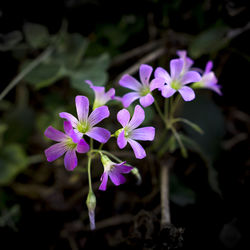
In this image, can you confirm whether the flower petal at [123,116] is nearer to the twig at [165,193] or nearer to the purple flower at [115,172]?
the purple flower at [115,172]

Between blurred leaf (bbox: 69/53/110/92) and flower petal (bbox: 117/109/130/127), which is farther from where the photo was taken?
blurred leaf (bbox: 69/53/110/92)

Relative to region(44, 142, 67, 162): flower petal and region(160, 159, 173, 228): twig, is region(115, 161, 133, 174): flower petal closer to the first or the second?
region(44, 142, 67, 162): flower petal

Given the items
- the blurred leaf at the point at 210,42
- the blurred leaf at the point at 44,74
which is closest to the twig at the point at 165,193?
the blurred leaf at the point at 210,42

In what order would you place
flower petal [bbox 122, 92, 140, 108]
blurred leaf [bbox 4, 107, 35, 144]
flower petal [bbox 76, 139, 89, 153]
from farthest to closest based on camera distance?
blurred leaf [bbox 4, 107, 35, 144] → flower petal [bbox 122, 92, 140, 108] → flower petal [bbox 76, 139, 89, 153]

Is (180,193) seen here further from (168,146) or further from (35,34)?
(35,34)

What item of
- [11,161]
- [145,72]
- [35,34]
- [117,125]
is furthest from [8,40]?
[145,72]

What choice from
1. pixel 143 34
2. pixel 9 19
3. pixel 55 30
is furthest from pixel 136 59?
pixel 9 19

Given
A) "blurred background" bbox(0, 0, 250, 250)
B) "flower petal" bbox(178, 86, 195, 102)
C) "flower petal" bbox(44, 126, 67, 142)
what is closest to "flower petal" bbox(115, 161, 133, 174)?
"flower petal" bbox(44, 126, 67, 142)

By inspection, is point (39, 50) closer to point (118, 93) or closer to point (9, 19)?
point (9, 19)
